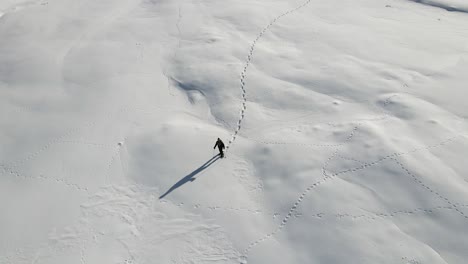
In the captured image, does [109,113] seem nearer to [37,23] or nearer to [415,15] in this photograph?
[37,23]

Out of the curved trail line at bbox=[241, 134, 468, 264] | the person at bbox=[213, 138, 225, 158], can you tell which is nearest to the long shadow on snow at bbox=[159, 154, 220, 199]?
the person at bbox=[213, 138, 225, 158]

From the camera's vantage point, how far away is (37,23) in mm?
17844

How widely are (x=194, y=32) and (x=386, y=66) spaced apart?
759 centimetres

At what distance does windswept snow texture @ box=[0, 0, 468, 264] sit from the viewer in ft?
31.6

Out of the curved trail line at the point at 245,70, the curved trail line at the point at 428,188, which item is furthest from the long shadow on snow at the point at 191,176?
the curved trail line at the point at 428,188

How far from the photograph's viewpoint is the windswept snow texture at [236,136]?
31.6 feet

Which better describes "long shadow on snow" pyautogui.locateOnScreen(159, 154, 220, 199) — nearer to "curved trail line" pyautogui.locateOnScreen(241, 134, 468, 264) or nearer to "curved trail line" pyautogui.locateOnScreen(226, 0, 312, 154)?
"curved trail line" pyautogui.locateOnScreen(226, 0, 312, 154)

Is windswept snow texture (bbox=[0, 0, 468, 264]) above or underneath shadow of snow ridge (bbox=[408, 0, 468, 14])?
underneath

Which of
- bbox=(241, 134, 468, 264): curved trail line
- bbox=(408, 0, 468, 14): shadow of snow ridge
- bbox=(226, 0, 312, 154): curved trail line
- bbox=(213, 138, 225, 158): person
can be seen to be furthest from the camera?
bbox=(408, 0, 468, 14): shadow of snow ridge

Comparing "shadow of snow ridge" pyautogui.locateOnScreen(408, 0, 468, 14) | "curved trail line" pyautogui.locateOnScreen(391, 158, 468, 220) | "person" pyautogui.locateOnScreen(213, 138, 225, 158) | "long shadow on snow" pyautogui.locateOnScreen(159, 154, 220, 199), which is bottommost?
"long shadow on snow" pyautogui.locateOnScreen(159, 154, 220, 199)

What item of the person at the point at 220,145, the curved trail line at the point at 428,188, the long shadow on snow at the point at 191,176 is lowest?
the long shadow on snow at the point at 191,176

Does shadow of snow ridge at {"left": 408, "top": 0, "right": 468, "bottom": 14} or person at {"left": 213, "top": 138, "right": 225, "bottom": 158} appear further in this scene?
shadow of snow ridge at {"left": 408, "top": 0, "right": 468, "bottom": 14}

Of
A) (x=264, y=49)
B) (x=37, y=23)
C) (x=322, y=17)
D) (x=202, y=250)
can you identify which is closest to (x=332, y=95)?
(x=264, y=49)

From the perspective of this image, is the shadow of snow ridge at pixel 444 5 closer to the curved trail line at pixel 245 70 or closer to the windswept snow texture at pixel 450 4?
the windswept snow texture at pixel 450 4
